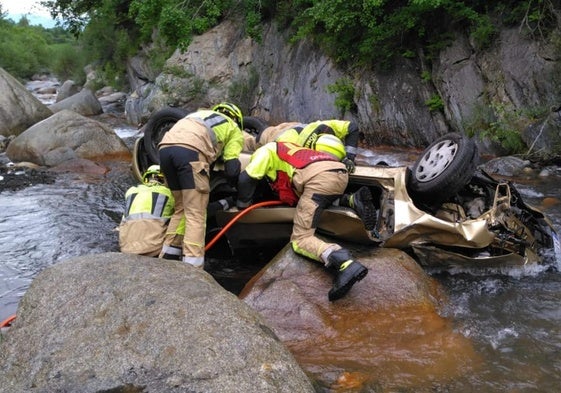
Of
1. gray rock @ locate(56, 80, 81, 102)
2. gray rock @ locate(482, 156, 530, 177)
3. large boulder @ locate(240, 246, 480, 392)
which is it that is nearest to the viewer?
large boulder @ locate(240, 246, 480, 392)

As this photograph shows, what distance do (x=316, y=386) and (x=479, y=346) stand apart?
136cm

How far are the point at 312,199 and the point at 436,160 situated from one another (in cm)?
136

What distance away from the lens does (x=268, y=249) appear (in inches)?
221

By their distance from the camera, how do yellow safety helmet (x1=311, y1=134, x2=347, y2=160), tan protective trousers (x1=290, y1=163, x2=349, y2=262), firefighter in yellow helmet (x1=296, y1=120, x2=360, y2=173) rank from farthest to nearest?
firefighter in yellow helmet (x1=296, y1=120, x2=360, y2=173) < yellow safety helmet (x1=311, y1=134, x2=347, y2=160) < tan protective trousers (x1=290, y1=163, x2=349, y2=262)

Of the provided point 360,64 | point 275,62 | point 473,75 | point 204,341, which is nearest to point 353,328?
point 204,341

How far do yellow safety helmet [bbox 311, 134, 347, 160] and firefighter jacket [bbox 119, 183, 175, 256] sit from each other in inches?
64.1

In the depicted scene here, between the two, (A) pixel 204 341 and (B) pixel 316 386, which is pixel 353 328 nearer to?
(B) pixel 316 386

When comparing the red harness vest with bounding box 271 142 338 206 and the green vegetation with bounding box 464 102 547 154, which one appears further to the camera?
the green vegetation with bounding box 464 102 547 154

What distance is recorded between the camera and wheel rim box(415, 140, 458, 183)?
481 centimetres

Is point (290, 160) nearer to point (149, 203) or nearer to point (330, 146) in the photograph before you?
point (330, 146)

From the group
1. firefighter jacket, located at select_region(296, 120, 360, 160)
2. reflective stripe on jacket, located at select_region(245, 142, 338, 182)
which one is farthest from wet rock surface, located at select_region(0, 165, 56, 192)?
reflective stripe on jacket, located at select_region(245, 142, 338, 182)

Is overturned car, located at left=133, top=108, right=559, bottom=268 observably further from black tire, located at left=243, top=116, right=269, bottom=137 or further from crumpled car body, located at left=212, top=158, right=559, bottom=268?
black tire, located at left=243, top=116, right=269, bottom=137

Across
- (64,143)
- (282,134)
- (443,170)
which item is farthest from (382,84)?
(443,170)

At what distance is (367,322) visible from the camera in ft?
13.2
